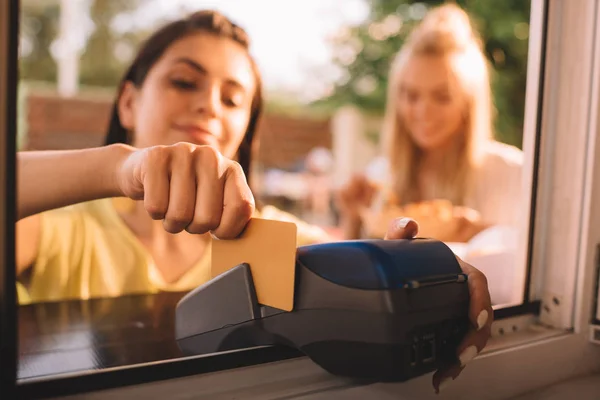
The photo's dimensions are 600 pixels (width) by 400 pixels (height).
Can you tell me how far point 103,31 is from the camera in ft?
13.7

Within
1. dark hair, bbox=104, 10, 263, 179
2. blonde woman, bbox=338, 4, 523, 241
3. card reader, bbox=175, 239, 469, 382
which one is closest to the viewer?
card reader, bbox=175, 239, 469, 382

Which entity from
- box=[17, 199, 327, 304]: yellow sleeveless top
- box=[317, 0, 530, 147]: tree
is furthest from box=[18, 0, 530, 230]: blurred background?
box=[17, 199, 327, 304]: yellow sleeveless top

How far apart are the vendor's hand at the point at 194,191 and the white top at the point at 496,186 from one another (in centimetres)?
128

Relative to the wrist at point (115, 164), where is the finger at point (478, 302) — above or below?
below

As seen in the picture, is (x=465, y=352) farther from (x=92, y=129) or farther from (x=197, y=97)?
(x=92, y=129)

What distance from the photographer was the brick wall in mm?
2496

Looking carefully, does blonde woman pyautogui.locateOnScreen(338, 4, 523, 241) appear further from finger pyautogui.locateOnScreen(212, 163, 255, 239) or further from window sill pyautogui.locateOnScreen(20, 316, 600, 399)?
finger pyautogui.locateOnScreen(212, 163, 255, 239)

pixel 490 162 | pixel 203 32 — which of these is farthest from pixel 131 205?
pixel 490 162

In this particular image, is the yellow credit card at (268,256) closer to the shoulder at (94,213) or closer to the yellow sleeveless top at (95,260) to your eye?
the yellow sleeveless top at (95,260)

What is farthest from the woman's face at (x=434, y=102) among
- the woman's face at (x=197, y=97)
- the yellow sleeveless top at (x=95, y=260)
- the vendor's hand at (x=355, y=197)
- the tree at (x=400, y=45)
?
the woman's face at (x=197, y=97)

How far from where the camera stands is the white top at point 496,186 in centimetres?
157

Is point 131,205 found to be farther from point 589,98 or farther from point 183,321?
point 589,98

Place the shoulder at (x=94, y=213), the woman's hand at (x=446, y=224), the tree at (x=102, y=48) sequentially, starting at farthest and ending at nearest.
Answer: the tree at (x=102, y=48), the woman's hand at (x=446, y=224), the shoulder at (x=94, y=213)

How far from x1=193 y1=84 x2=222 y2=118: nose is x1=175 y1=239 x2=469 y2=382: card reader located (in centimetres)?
36
